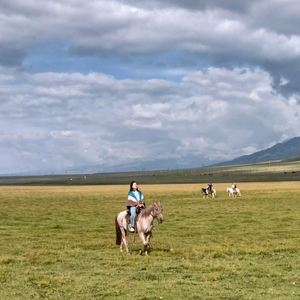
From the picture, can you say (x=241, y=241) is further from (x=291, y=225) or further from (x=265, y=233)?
(x=291, y=225)

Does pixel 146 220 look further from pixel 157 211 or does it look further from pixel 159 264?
pixel 159 264

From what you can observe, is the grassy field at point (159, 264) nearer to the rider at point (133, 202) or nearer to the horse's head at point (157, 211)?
the rider at point (133, 202)

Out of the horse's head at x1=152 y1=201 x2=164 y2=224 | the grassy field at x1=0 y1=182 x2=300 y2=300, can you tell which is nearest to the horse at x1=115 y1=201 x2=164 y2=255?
the horse's head at x1=152 y1=201 x2=164 y2=224

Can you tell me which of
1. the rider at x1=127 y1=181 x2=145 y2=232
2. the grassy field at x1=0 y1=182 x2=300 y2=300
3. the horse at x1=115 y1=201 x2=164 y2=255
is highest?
the rider at x1=127 y1=181 x2=145 y2=232

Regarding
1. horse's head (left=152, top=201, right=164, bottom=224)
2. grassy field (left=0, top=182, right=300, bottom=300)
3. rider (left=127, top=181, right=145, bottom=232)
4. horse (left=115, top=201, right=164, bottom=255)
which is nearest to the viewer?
grassy field (left=0, top=182, right=300, bottom=300)

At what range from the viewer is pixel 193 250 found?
1706cm

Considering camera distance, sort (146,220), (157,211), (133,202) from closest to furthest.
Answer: (157,211), (146,220), (133,202)

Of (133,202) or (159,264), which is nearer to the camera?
(159,264)

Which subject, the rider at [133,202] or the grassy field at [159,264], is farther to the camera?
the rider at [133,202]

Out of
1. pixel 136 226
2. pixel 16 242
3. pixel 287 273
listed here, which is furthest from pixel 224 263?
pixel 16 242

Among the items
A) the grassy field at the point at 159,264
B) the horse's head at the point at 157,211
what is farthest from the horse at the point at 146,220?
the grassy field at the point at 159,264

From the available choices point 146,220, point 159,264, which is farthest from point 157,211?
point 159,264

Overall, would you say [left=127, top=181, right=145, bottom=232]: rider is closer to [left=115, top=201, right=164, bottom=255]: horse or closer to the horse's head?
[left=115, top=201, right=164, bottom=255]: horse

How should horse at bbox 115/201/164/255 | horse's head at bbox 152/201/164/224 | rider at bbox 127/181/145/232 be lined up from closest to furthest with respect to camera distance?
horse's head at bbox 152/201/164/224
horse at bbox 115/201/164/255
rider at bbox 127/181/145/232
